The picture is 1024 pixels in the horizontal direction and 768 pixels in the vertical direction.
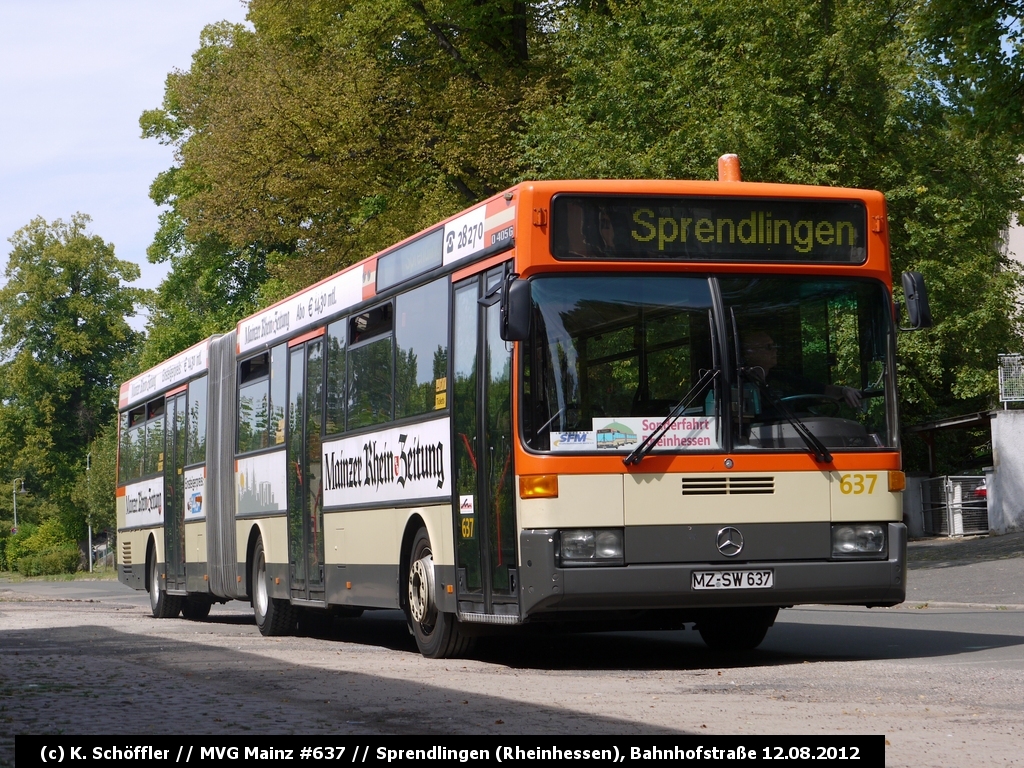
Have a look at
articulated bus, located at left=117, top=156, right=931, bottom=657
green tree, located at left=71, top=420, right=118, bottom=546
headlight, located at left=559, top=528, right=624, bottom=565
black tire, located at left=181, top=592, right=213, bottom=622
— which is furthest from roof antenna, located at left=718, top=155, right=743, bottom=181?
green tree, located at left=71, top=420, right=118, bottom=546

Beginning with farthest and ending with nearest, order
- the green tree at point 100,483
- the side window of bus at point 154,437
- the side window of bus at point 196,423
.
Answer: the green tree at point 100,483
the side window of bus at point 154,437
the side window of bus at point 196,423

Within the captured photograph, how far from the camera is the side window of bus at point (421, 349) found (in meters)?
13.1

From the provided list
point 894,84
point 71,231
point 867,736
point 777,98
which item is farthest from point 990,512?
point 71,231

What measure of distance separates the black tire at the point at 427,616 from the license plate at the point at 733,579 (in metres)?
2.41

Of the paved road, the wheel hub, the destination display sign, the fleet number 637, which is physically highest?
the destination display sign

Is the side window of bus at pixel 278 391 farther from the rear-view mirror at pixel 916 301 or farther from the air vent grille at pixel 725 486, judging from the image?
the rear-view mirror at pixel 916 301

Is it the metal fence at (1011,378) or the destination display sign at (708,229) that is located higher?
the metal fence at (1011,378)

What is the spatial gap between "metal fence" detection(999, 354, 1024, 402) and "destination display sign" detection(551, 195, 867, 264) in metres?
30.7

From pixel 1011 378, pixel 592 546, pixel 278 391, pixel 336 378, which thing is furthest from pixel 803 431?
pixel 1011 378

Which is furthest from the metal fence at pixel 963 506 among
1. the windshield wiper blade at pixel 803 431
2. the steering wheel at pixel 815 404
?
the windshield wiper blade at pixel 803 431

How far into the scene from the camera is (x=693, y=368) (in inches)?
448

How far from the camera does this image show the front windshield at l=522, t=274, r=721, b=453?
11219 millimetres

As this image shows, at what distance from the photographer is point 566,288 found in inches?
448

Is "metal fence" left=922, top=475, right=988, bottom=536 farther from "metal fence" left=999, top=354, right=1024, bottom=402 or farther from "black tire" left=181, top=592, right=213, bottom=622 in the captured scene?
"black tire" left=181, top=592, right=213, bottom=622
